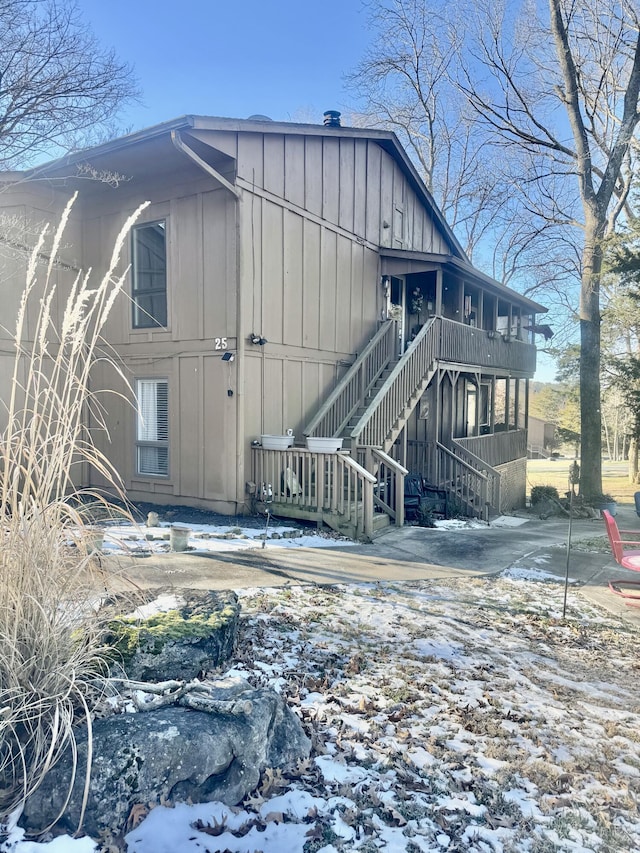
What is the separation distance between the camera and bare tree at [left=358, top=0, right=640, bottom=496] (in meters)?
14.7

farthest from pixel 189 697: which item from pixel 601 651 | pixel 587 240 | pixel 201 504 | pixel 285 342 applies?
pixel 587 240

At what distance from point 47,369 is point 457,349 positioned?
30.0ft

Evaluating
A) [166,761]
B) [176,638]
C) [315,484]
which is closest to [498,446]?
[315,484]

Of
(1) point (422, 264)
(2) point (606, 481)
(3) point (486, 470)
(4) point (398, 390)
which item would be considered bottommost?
(2) point (606, 481)

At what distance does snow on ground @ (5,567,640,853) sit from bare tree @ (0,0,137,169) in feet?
29.1

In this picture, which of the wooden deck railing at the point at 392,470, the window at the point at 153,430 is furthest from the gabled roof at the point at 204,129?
the wooden deck railing at the point at 392,470

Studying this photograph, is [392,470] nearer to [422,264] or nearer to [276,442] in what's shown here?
[276,442]

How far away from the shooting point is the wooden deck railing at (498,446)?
1509 centimetres

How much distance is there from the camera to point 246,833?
2207mm

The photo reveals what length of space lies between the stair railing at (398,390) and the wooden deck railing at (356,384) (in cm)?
95

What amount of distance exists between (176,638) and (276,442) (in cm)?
603

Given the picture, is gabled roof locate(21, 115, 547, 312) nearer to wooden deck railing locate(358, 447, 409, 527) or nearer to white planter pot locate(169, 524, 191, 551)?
wooden deck railing locate(358, 447, 409, 527)

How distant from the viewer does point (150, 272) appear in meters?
10.4

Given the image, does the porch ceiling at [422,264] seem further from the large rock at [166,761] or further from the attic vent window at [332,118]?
the large rock at [166,761]
